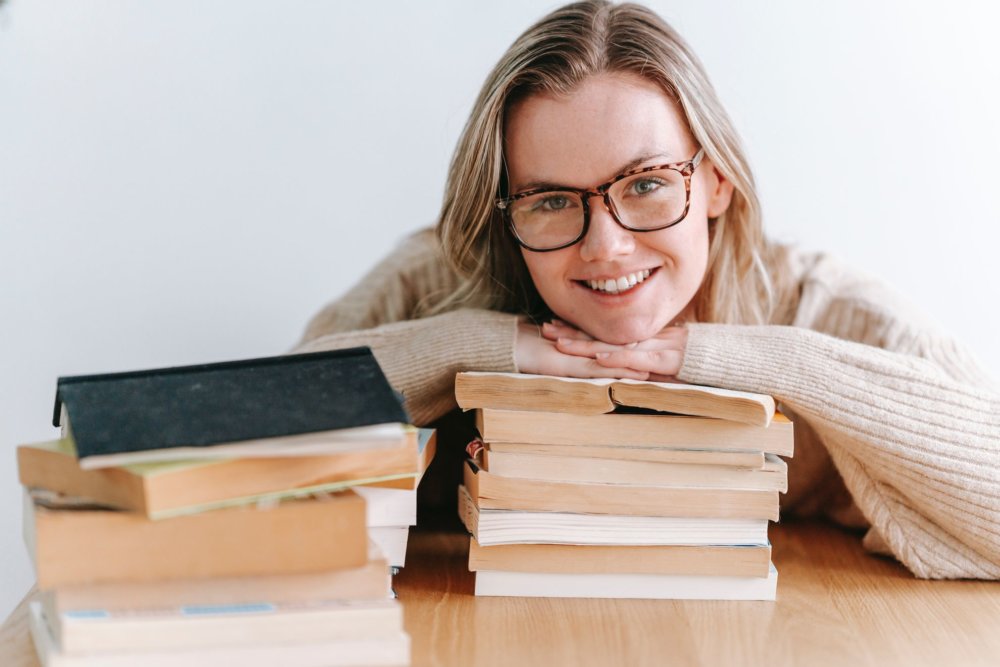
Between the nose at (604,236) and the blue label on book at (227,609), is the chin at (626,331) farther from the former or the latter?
the blue label on book at (227,609)

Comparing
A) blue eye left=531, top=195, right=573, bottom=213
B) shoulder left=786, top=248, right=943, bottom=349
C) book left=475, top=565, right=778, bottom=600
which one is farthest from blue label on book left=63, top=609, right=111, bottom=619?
shoulder left=786, top=248, right=943, bottom=349

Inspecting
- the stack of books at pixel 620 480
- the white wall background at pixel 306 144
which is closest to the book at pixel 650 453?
the stack of books at pixel 620 480

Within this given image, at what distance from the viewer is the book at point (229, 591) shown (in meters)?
0.81

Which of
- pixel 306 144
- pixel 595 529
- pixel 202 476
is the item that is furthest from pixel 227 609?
pixel 306 144

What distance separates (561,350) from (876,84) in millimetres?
1005

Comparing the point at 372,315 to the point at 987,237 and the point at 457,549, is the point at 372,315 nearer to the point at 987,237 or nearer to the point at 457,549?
the point at 457,549

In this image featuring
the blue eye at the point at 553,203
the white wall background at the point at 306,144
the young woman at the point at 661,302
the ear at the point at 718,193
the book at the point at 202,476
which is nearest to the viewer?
the book at the point at 202,476

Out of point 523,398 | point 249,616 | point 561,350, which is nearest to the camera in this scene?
point 249,616

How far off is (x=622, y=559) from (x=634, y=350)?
27 cm

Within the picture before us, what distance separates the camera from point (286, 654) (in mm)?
835

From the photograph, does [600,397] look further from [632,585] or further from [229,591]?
[229,591]

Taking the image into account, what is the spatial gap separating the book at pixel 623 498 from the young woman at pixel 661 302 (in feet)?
0.48

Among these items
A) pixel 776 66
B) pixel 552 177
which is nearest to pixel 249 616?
pixel 552 177

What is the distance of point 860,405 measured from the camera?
1.14 meters
